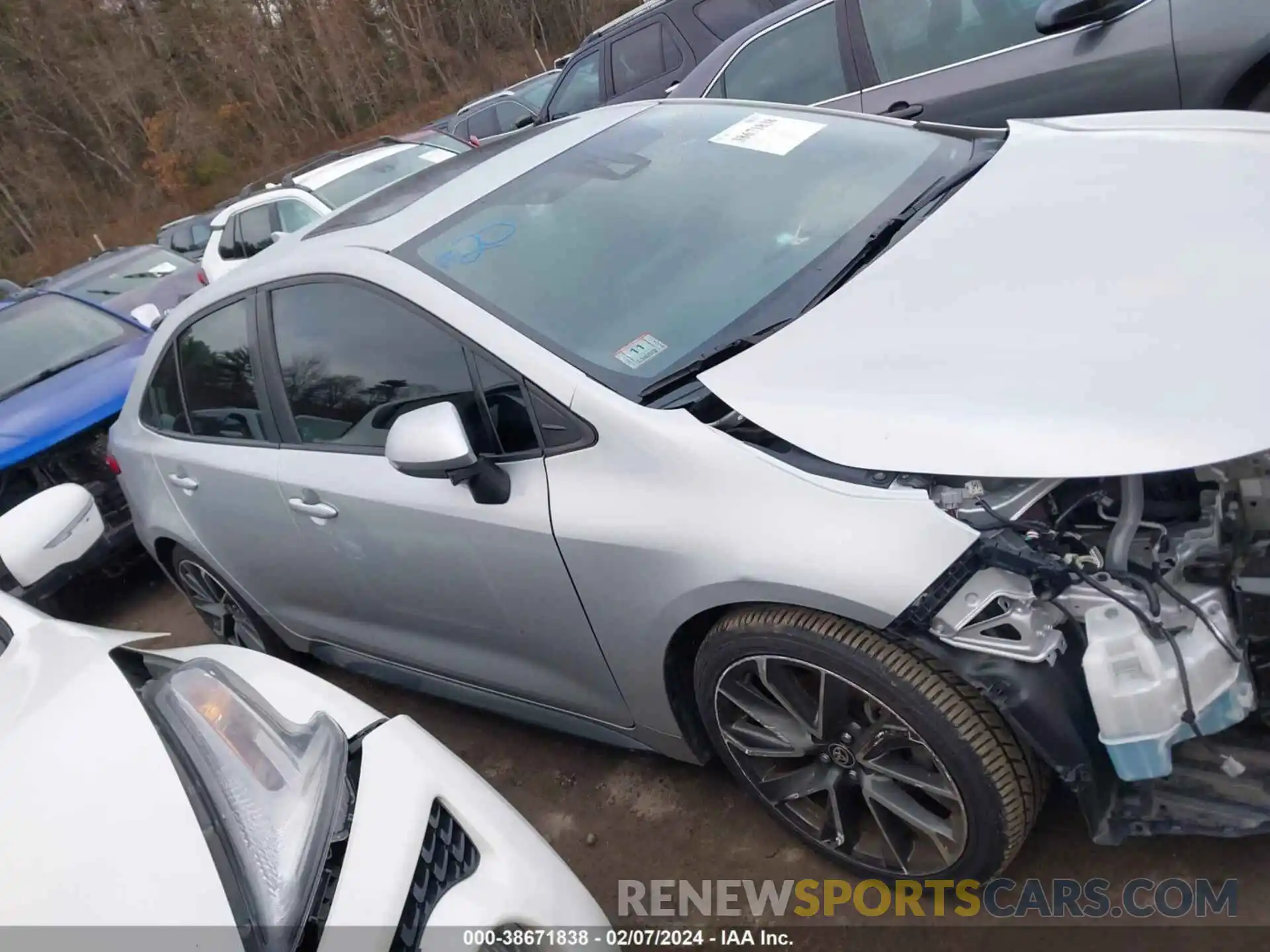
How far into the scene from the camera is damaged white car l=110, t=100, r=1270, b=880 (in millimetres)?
1792

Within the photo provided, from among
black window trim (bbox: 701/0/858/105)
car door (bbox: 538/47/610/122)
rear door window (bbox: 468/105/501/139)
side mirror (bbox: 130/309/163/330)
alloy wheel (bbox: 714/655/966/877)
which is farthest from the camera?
rear door window (bbox: 468/105/501/139)

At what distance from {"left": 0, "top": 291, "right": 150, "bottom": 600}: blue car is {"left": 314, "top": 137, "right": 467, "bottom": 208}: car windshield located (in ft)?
8.40

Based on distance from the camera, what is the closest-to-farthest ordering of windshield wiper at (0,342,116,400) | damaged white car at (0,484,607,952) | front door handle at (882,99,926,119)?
damaged white car at (0,484,607,952) → front door handle at (882,99,926,119) → windshield wiper at (0,342,116,400)

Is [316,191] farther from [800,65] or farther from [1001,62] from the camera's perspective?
[1001,62]

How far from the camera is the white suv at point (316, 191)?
27.6 feet

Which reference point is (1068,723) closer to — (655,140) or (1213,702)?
(1213,702)

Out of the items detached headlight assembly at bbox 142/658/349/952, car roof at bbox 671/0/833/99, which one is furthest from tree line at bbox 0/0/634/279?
detached headlight assembly at bbox 142/658/349/952

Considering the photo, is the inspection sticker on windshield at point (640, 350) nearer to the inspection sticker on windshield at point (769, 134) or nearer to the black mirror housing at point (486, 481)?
Result: the black mirror housing at point (486, 481)

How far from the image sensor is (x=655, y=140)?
3.08 m

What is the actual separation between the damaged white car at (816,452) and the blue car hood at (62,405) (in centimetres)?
239

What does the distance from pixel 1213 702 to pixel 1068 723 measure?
242 mm

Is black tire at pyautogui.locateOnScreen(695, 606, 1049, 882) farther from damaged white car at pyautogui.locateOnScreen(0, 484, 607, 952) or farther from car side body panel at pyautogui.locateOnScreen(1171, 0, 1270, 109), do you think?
car side body panel at pyautogui.locateOnScreen(1171, 0, 1270, 109)

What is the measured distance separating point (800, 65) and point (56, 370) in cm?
458

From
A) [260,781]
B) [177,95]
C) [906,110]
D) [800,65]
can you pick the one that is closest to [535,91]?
[800,65]
